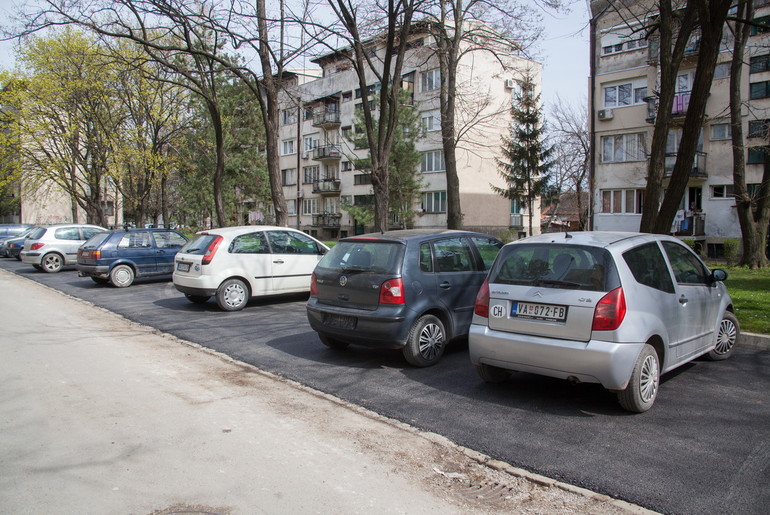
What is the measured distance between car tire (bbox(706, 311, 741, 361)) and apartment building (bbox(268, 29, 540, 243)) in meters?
29.1

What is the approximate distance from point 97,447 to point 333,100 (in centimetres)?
5345

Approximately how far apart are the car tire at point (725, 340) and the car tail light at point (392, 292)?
3817 mm

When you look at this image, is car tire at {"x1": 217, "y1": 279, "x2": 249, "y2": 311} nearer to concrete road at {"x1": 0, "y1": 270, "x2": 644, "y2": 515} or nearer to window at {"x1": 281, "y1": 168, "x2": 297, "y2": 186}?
concrete road at {"x1": 0, "y1": 270, "x2": 644, "y2": 515}

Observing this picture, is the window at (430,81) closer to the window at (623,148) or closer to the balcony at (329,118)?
the balcony at (329,118)

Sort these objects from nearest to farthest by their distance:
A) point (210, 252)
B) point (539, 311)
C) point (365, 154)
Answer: point (539, 311), point (210, 252), point (365, 154)

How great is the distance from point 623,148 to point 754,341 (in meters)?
28.5

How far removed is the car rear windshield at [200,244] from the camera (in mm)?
11422

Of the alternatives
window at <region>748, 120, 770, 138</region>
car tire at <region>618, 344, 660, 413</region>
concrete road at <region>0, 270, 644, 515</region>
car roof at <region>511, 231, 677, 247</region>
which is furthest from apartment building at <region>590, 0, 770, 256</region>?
concrete road at <region>0, 270, 644, 515</region>

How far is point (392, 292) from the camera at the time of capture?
6.79 metres

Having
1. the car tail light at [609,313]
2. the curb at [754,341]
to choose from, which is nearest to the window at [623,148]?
the curb at [754,341]

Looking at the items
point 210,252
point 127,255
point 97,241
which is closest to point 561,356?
point 210,252

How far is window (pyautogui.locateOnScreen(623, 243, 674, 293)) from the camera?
5.39 metres

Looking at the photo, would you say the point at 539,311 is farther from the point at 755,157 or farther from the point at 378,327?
the point at 755,157

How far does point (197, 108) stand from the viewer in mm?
34812
